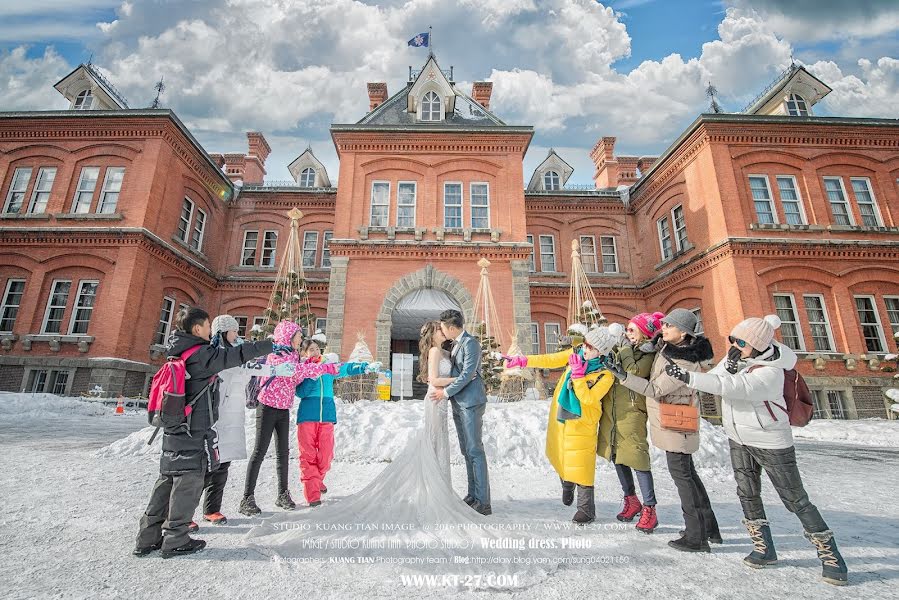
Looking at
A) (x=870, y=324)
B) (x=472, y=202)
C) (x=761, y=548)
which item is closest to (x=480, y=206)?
(x=472, y=202)

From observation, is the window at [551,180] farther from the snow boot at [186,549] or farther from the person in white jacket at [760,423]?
the snow boot at [186,549]

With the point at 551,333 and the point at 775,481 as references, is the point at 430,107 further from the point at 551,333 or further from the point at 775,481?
the point at 775,481

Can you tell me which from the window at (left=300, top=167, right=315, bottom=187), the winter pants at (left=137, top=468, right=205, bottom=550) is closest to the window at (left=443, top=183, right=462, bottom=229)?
the window at (left=300, top=167, right=315, bottom=187)

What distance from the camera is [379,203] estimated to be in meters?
15.9

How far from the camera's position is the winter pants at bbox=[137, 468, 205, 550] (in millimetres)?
2865

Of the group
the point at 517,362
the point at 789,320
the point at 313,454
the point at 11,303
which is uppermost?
the point at 11,303

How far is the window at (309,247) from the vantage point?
21141 millimetres

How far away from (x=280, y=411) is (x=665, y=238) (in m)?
19.2

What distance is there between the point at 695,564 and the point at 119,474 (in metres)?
6.32

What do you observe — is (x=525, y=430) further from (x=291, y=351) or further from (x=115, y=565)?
(x=115, y=565)

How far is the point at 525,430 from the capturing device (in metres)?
6.99

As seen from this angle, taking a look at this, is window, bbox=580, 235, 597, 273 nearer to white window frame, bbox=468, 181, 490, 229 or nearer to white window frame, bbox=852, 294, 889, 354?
white window frame, bbox=468, 181, 490, 229

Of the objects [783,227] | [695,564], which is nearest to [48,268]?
[695,564]

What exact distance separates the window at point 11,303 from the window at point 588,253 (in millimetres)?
23945
